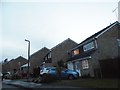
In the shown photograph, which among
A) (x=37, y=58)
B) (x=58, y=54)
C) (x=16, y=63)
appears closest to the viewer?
(x=58, y=54)

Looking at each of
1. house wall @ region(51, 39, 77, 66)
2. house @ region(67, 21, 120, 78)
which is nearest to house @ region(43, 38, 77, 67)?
house wall @ region(51, 39, 77, 66)

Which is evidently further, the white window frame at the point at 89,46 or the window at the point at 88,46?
the window at the point at 88,46

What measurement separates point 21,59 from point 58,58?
43235 millimetres

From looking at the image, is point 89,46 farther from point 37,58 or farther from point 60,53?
point 37,58

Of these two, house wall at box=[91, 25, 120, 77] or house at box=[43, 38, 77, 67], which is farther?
house at box=[43, 38, 77, 67]

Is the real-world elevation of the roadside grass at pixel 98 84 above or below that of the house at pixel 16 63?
below

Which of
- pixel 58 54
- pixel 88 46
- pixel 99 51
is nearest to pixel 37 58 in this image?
pixel 58 54

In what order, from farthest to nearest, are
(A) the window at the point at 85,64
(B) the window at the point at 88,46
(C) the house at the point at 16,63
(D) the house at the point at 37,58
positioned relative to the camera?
(C) the house at the point at 16,63 → (D) the house at the point at 37,58 → (B) the window at the point at 88,46 → (A) the window at the point at 85,64

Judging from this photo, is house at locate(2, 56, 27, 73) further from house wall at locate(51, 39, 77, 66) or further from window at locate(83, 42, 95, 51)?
window at locate(83, 42, 95, 51)

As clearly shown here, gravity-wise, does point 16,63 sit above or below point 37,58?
below

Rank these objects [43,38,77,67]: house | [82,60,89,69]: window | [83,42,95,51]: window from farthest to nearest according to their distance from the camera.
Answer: [43,38,77,67]: house < [83,42,95,51]: window < [82,60,89,69]: window

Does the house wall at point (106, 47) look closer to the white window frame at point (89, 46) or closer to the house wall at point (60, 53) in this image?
the white window frame at point (89, 46)

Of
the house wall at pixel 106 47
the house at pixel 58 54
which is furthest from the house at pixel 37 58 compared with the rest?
the house wall at pixel 106 47

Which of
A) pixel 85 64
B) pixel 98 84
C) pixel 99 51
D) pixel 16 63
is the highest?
pixel 16 63
